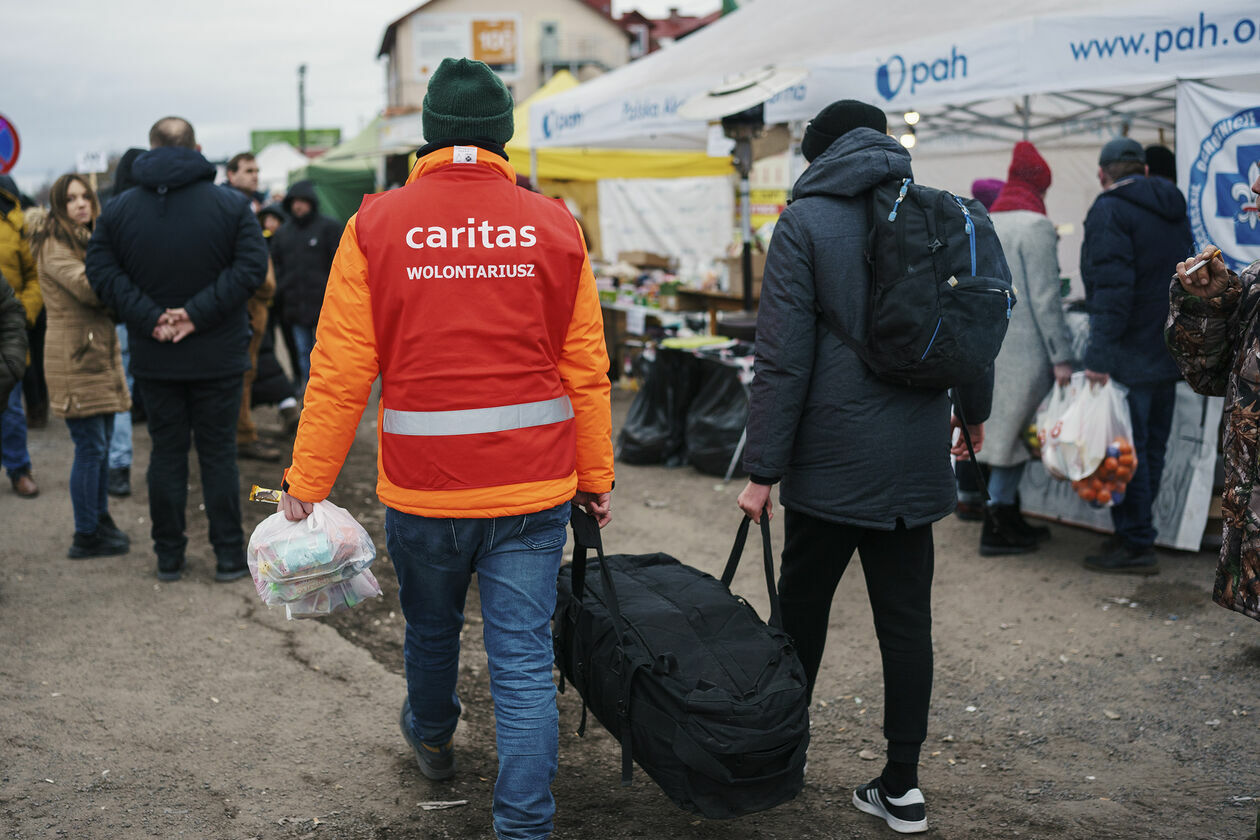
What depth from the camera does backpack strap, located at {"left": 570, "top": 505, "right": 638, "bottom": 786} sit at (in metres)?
2.61

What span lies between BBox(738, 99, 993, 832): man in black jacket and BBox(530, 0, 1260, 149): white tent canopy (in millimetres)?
2930

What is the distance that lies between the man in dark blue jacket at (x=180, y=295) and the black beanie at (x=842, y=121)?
9.29 ft

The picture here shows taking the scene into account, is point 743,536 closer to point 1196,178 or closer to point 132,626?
point 132,626

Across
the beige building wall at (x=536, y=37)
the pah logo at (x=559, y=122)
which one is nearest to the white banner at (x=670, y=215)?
the pah logo at (x=559, y=122)

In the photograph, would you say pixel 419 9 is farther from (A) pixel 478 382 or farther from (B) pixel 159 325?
(A) pixel 478 382

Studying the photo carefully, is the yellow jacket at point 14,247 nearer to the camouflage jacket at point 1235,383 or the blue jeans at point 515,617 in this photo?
the blue jeans at point 515,617

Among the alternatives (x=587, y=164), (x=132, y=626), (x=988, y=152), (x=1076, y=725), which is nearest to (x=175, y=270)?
(x=132, y=626)

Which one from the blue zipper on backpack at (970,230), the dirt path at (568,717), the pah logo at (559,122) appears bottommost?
the dirt path at (568,717)

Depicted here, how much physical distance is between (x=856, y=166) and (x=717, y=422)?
456 centimetres

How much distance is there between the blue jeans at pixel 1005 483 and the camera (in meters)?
5.51

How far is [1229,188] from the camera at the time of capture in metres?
5.00

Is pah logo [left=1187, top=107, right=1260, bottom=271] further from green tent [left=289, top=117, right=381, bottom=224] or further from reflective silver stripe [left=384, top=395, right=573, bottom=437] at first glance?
green tent [left=289, top=117, right=381, bottom=224]

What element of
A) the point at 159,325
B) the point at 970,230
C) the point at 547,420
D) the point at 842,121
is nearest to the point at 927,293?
the point at 970,230

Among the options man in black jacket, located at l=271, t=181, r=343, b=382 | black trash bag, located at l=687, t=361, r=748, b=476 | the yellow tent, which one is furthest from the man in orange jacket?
the yellow tent
